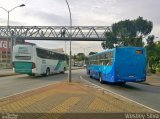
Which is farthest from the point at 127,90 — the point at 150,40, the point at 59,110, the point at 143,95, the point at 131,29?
the point at 131,29

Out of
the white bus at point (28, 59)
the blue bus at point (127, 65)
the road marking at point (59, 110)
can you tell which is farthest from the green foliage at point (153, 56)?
the road marking at point (59, 110)

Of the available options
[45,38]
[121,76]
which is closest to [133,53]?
[121,76]

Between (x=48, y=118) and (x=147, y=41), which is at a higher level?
(x=147, y=41)

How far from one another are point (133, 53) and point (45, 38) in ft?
214

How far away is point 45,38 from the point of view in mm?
89000

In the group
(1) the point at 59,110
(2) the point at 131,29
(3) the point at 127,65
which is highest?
(2) the point at 131,29

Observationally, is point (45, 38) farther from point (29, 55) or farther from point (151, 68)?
point (29, 55)

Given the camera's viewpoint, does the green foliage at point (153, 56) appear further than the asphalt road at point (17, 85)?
Yes

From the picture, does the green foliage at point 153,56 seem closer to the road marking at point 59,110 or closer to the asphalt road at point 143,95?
the asphalt road at point 143,95

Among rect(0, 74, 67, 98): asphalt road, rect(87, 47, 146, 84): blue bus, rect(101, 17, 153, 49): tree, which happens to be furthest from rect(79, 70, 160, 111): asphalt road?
rect(101, 17, 153, 49): tree

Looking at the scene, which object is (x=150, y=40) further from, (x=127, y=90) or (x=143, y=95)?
(x=143, y=95)

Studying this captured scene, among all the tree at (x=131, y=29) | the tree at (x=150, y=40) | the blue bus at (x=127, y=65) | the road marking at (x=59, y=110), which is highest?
the tree at (x=131, y=29)

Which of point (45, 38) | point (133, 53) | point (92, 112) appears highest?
point (45, 38)

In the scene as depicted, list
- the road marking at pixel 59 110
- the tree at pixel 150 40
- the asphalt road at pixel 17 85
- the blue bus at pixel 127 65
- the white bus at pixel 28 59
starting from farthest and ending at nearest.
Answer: the tree at pixel 150 40 → the white bus at pixel 28 59 → the blue bus at pixel 127 65 → the asphalt road at pixel 17 85 → the road marking at pixel 59 110
